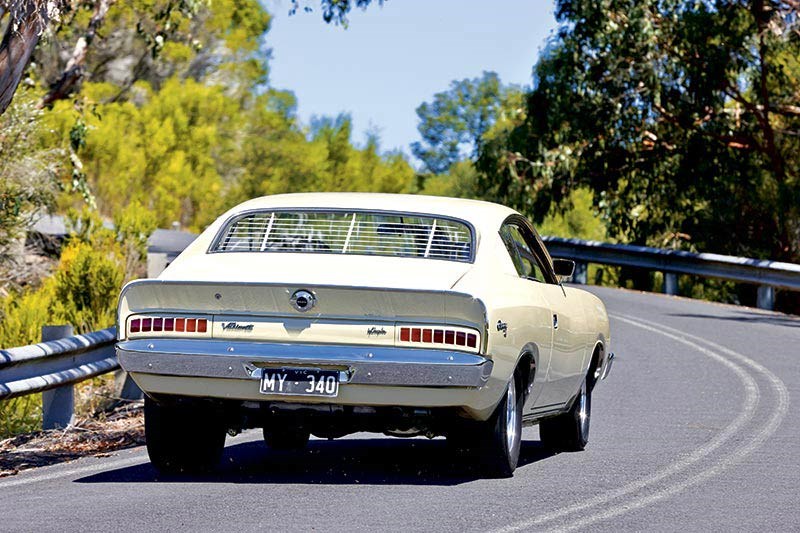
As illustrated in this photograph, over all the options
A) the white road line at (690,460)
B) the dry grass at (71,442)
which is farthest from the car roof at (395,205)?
the dry grass at (71,442)

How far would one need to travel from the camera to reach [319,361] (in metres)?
7.59

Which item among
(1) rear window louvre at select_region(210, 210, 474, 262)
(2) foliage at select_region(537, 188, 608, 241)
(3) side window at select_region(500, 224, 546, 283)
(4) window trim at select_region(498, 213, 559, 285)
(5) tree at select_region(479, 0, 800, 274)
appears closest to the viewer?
(1) rear window louvre at select_region(210, 210, 474, 262)

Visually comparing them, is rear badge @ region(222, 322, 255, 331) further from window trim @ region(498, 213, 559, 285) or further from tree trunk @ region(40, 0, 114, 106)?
tree trunk @ region(40, 0, 114, 106)

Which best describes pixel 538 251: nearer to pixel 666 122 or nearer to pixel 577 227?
pixel 666 122

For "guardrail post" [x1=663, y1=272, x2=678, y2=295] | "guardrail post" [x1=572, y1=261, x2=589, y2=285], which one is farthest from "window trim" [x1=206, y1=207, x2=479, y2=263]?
"guardrail post" [x1=572, y1=261, x2=589, y2=285]

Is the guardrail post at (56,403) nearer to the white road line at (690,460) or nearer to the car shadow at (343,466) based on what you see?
the car shadow at (343,466)

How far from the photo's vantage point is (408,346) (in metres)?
7.59

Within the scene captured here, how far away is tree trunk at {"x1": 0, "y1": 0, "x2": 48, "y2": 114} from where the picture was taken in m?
13.7

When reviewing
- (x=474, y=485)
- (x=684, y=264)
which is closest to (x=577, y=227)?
(x=684, y=264)

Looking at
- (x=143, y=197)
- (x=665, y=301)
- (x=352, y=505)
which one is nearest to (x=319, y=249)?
(x=352, y=505)

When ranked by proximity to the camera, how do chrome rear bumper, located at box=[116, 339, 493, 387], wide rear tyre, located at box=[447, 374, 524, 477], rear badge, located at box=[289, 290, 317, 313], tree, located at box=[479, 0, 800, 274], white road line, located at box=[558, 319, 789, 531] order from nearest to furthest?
white road line, located at box=[558, 319, 789, 531]
chrome rear bumper, located at box=[116, 339, 493, 387]
rear badge, located at box=[289, 290, 317, 313]
wide rear tyre, located at box=[447, 374, 524, 477]
tree, located at box=[479, 0, 800, 274]

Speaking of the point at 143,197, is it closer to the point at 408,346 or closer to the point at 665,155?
the point at 665,155

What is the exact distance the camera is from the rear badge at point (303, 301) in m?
7.64

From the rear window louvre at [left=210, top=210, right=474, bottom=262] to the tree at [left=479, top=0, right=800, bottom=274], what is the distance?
2311cm
